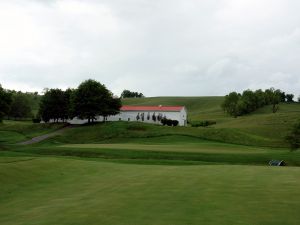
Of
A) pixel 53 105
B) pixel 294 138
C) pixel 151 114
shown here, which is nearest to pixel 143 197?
pixel 294 138

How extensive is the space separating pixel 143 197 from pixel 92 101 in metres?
72.4

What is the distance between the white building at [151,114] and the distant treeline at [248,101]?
48053 millimetres

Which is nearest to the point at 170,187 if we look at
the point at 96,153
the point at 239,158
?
the point at 239,158

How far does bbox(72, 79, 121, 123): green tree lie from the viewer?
86812 mm

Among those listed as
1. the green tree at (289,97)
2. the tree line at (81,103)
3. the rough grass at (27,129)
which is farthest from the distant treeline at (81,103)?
the green tree at (289,97)

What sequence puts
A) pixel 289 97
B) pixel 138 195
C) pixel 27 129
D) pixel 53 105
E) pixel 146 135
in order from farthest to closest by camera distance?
pixel 289 97 → pixel 53 105 → pixel 27 129 → pixel 146 135 → pixel 138 195

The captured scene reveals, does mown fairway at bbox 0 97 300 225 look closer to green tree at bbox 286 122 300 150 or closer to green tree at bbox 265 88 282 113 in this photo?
green tree at bbox 286 122 300 150

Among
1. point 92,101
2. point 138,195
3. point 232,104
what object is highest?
point 232,104

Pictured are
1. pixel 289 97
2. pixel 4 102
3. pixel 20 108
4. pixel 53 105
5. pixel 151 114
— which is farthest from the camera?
pixel 289 97

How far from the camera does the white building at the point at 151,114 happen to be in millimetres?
96562

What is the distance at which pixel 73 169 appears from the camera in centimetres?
2586

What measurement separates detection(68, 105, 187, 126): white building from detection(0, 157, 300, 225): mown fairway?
2820 inches

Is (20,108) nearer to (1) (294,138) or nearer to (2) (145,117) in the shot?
(2) (145,117)

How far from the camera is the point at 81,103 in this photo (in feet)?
284
